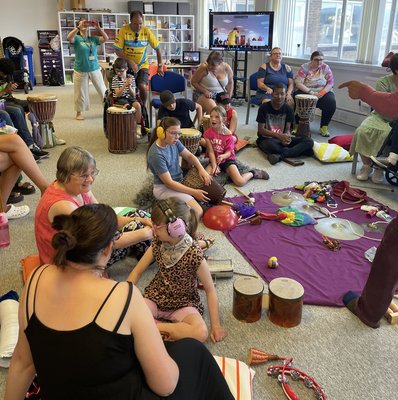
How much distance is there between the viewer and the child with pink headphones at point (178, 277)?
1915mm

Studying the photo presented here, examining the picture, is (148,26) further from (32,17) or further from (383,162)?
(383,162)

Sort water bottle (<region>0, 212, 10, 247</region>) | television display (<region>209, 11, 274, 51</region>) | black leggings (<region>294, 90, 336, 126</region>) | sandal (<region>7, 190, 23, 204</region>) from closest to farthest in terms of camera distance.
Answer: water bottle (<region>0, 212, 10, 247</region>) < sandal (<region>7, 190, 23, 204</region>) < black leggings (<region>294, 90, 336, 126</region>) < television display (<region>209, 11, 274, 51</region>)

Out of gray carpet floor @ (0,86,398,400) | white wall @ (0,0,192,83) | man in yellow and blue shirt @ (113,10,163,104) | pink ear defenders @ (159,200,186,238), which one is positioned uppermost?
white wall @ (0,0,192,83)

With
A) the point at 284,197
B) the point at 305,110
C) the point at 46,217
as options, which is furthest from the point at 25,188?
the point at 305,110

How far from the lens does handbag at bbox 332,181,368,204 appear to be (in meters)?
3.71

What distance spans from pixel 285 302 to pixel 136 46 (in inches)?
195

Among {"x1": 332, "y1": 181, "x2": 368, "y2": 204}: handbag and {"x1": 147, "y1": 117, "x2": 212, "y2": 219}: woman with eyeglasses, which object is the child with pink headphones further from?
{"x1": 332, "y1": 181, "x2": 368, "y2": 204}: handbag

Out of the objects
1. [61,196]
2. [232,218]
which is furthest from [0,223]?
[232,218]

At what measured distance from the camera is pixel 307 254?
2863 mm

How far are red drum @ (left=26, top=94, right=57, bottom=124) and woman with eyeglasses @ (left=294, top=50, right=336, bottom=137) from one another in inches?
133

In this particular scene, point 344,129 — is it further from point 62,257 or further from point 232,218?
point 62,257

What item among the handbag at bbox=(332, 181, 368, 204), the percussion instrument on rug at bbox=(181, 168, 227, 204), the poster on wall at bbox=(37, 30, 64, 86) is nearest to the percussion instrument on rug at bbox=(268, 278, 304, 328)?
the percussion instrument on rug at bbox=(181, 168, 227, 204)

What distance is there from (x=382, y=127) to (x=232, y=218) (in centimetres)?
191

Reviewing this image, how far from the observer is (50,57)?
10211 mm
